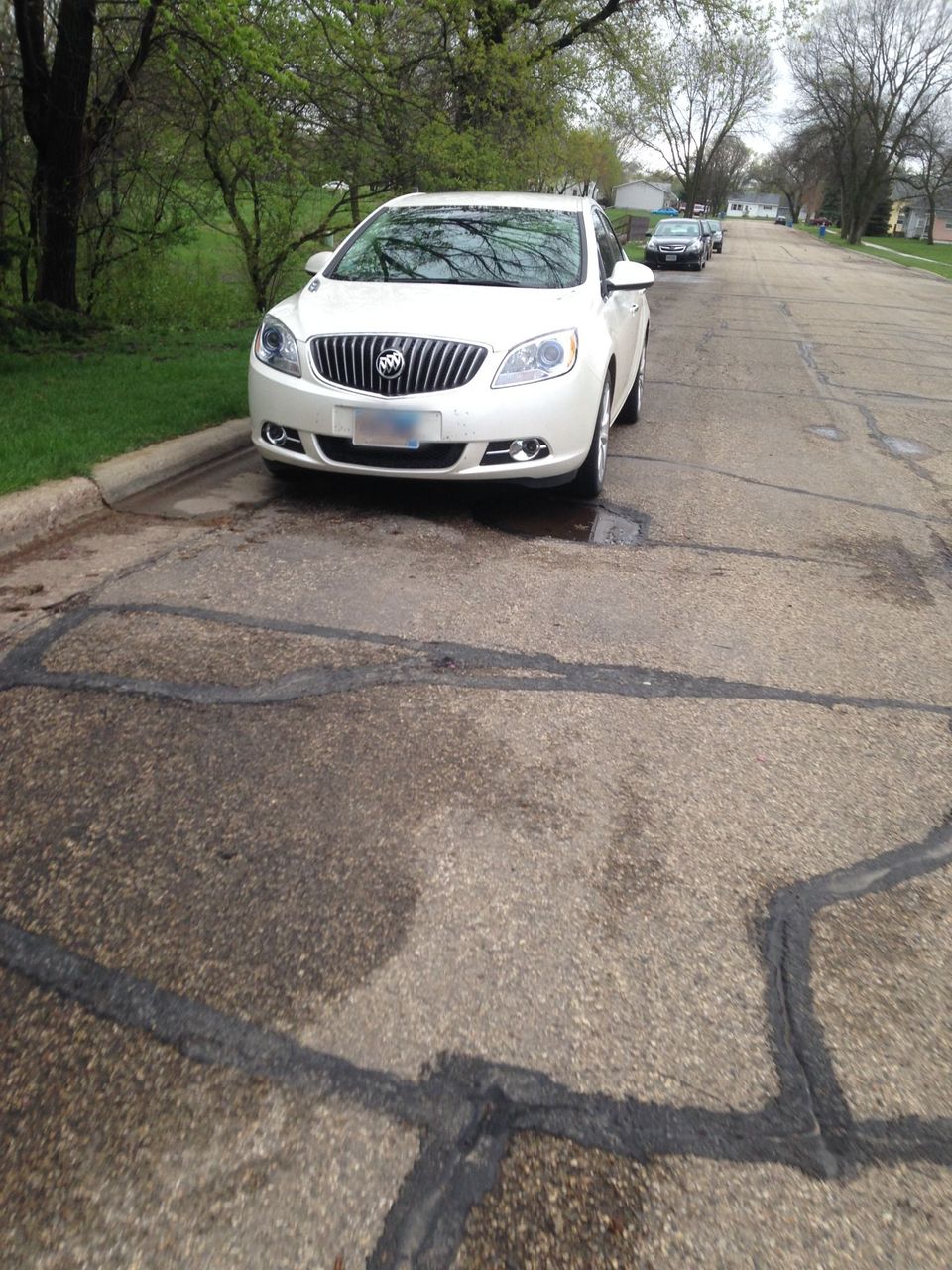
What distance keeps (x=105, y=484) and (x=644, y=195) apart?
135 m

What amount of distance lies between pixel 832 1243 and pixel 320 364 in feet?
15.4

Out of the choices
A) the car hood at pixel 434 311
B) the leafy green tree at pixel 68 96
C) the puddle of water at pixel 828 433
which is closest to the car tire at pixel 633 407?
the puddle of water at pixel 828 433

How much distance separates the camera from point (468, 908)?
8.45ft

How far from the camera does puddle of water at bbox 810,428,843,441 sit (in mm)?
8547

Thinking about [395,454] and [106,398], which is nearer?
[395,454]

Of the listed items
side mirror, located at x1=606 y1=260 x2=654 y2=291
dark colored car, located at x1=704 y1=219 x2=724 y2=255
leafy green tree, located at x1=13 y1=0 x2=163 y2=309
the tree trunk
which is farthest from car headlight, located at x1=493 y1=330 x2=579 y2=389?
dark colored car, located at x1=704 y1=219 x2=724 y2=255

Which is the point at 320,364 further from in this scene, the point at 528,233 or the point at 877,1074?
the point at 877,1074

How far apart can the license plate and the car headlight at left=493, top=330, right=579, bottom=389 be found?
48cm

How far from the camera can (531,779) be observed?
318 cm

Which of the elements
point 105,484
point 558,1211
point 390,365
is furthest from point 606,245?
point 558,1211

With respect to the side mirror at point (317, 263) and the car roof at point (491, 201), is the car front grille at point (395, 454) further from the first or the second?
the car roof at point (491, 201)

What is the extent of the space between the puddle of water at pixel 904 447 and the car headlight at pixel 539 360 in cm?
384

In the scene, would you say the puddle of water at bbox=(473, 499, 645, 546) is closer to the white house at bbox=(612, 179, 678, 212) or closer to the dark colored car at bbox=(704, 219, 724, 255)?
the dark colored car at bbox=(704, 219, 724, 255)

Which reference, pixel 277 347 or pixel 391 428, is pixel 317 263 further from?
pixel 391 428
